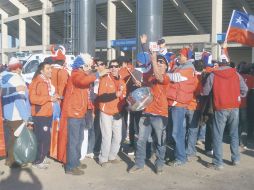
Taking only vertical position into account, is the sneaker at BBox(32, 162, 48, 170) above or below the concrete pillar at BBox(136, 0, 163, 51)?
below

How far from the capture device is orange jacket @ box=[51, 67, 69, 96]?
27.0 ft

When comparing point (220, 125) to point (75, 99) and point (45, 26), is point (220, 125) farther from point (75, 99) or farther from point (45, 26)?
point (45, 26)

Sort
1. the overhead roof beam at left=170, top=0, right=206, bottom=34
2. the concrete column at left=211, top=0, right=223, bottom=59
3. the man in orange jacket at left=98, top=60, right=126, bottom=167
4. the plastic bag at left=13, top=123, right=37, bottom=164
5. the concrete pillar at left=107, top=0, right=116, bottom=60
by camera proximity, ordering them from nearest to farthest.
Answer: the plastic bag at left=13, top=123, right=37, bottom=164 < the man in orange jacket at left=98, top=60, right=126, bottom=167 < the concrete column at left=211, top=0, right=223, bottom=59 < the overhead roof beam at left=170, top=0, right=206, bottom=34 < the concrete pillar at left=107, top=0, right=116, bottom=60

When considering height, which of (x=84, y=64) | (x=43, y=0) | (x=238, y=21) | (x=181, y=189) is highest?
(x=43, y=0)

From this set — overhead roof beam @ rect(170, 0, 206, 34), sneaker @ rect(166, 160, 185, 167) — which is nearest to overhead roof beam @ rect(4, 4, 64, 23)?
overhead roof beam @ rect(170, 0, 206, 34)

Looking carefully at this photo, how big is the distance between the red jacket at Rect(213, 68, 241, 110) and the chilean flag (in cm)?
293

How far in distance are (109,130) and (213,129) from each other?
1784 mm

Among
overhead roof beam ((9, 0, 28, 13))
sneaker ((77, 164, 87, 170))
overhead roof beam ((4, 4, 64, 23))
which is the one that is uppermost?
overhead roof beam ((9, 0, 28, 13))

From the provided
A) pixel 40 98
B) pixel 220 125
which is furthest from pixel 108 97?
pixel 220 125

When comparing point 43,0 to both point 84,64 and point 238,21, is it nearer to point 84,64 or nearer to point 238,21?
point 238,21

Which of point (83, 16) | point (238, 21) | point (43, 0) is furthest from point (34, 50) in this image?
point (238, 21)

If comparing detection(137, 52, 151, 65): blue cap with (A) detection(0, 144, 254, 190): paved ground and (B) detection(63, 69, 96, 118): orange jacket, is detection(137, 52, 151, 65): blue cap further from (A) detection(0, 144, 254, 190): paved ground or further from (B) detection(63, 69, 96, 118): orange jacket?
(A) detection(0, 144, 254, 190): paved ground

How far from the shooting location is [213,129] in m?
7.76

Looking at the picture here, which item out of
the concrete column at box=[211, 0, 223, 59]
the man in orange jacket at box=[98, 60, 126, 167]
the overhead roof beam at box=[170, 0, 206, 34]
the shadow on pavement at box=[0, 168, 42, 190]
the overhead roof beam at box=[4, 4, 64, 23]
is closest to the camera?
the shadow on pavement at box=[0, 168, 42, 190]
